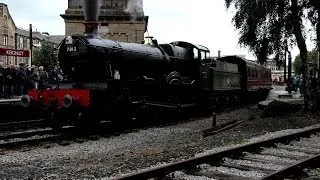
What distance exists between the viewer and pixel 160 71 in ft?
50.9

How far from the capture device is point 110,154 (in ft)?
29.5

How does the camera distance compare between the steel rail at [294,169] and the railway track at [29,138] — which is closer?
the steel rail at [294,169]

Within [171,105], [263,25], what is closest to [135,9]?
[263,25]

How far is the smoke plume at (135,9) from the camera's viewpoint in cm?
3951

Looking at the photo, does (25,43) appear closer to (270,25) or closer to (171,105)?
(270,25)

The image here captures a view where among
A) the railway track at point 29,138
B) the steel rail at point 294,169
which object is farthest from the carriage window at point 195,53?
the steel rail at point 294,169

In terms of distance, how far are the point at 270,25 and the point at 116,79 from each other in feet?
27.6

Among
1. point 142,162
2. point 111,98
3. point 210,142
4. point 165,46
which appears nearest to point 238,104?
point 165,46

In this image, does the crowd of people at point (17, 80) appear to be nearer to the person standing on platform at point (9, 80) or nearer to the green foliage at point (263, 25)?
the person standing on platform at point (9, 80)

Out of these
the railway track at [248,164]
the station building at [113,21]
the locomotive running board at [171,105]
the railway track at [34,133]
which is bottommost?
the railway track at [34,133]

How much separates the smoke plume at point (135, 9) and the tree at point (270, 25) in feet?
69.2

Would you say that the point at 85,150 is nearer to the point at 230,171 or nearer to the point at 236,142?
the point at 236,142

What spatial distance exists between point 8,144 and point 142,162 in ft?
13.1

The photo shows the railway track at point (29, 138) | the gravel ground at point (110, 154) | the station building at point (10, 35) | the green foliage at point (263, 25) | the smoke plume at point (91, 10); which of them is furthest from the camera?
the station building at point (10, 35)
